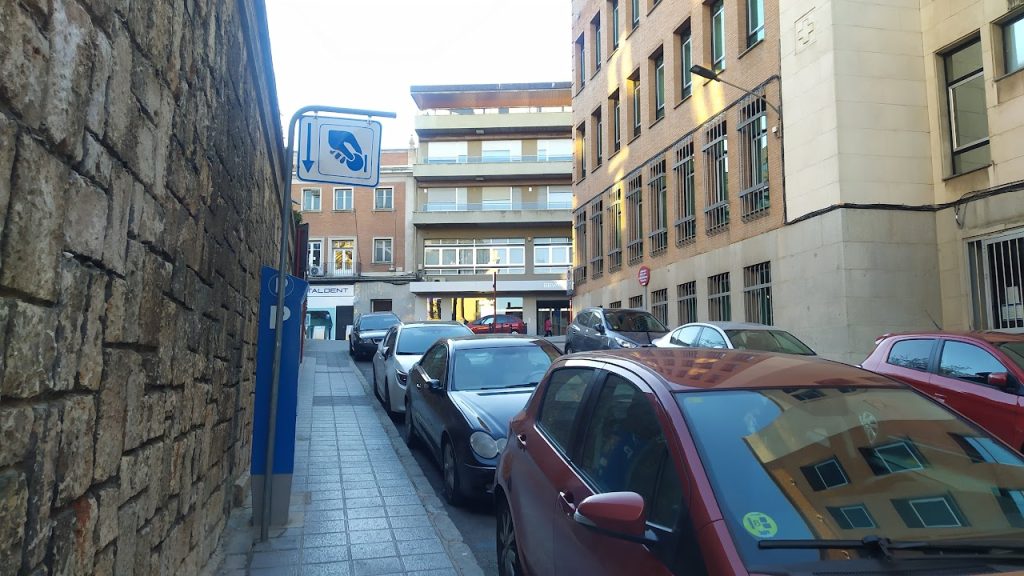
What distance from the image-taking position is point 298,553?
197 inches

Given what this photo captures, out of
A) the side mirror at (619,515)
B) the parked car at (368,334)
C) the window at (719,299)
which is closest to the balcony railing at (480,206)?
the parked car at (368,334)

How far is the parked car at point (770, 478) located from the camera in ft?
7.38

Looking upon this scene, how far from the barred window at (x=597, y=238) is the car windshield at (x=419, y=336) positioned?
1501cm

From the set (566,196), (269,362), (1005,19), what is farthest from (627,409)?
(566,196)

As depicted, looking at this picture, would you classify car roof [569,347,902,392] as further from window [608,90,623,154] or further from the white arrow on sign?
window [608,90,623,154]

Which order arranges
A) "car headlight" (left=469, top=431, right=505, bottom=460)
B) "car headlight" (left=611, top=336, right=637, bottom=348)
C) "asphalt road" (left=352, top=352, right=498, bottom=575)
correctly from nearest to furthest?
"asphalt road" (left=352, top=352, right=498, bottom=575) < "car headlight" (left=469, top=431, right=505, bottom=460) < "car headlight" (left=611, top=336, right=637, bottom=348)

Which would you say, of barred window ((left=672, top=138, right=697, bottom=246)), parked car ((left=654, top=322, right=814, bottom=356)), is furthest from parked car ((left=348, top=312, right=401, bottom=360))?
parked car ((left=654, top=322, right=814, bottom=356))

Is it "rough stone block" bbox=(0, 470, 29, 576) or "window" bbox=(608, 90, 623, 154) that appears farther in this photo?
"window" bbox=(608, 90, 623, 154)

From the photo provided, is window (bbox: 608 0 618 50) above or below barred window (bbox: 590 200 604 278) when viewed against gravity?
above

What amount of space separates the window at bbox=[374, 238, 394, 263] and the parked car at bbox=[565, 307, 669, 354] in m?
30.6

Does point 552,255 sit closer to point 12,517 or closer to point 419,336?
point 419,336

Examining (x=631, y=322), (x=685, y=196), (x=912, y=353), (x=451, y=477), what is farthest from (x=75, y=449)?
(x=685, y=196)

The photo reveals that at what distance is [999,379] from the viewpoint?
6754 mm

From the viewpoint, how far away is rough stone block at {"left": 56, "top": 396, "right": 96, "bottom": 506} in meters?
1.95
